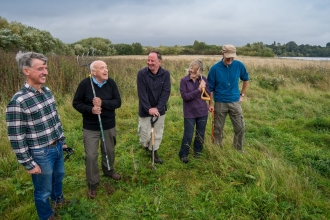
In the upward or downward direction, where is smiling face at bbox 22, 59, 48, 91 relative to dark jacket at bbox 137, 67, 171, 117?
upward

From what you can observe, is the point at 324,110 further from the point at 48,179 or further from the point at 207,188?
the point at 48,179

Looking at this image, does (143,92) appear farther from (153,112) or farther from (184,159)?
(184,159)

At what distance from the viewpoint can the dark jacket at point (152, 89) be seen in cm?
393

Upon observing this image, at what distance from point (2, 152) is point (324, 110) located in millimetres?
8964

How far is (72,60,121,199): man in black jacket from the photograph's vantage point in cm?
305

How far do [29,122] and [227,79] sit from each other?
321 cm

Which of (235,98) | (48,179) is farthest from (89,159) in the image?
(235,98)

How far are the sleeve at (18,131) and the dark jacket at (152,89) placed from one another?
2.01 meters

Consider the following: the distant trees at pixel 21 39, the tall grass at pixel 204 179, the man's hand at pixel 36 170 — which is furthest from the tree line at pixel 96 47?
the man's hand at pixel 36 170

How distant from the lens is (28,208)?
112 inches

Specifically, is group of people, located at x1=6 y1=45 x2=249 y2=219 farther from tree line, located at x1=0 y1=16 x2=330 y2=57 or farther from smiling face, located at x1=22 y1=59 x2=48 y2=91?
tree line, located at x1=0 y1=16 x2=330 y2=57

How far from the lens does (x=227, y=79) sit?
4145 millimetres

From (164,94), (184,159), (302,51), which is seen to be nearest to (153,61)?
(164,94)

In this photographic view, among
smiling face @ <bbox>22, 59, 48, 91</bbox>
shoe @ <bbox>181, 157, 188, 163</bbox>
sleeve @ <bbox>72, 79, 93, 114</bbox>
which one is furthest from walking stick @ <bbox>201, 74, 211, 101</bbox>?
smiling face @ <bbox>22, 59, 48, 91</bbox>
